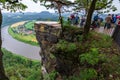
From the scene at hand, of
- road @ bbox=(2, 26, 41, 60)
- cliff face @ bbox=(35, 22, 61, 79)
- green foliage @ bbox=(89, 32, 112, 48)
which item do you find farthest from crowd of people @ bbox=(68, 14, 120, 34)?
road @ bbox=(2, 26, 41, 60)

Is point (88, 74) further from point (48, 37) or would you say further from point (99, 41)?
point (48, 37)

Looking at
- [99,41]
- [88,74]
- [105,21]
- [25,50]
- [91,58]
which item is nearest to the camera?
[88,74]

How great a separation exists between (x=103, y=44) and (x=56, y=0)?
3456mm

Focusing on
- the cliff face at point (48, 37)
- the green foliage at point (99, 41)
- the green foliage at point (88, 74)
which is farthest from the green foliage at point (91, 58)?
the cliff face at point (48, 37)

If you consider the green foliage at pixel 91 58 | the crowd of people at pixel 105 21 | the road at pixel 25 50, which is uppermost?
the crowd of people at pixel 105 21

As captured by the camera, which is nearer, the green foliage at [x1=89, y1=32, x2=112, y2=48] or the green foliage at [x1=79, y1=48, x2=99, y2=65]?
the green foliage at [x1=79, y1=48, x2=99, y2=65]

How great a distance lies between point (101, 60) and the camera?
8492mm

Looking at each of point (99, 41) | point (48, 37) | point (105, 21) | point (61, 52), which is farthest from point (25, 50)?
point (61, 52)

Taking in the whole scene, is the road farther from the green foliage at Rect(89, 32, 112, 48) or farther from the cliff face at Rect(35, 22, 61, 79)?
the green foliage at Rect(89, 32, 112, 48)

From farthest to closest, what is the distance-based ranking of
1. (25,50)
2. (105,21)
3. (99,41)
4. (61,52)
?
(25,50) < (105,21) < (99,41) < (61,52)

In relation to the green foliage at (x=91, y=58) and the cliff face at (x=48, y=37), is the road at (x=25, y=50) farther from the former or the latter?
the green foliage at (x=91, y=58)

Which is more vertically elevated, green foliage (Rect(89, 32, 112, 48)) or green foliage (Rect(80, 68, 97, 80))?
green foliage (Rect(89, 32, 112, 48))

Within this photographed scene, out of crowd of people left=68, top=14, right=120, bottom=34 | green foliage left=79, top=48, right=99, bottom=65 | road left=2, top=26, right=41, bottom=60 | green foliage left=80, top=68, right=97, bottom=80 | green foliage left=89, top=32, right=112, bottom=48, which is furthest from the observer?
road left=2, top=26, right=41, bottom=60

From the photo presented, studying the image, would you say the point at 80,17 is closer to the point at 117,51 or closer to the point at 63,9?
the point at 63,9
